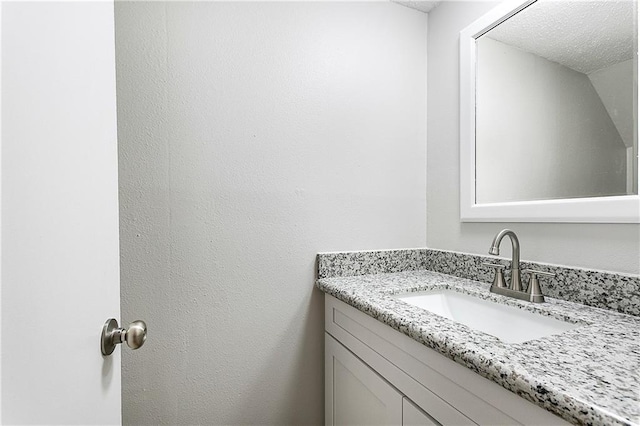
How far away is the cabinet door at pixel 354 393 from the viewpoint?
849 mm

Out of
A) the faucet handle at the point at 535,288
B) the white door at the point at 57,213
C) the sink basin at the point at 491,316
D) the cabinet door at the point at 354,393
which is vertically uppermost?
the white door at the point at 57,213

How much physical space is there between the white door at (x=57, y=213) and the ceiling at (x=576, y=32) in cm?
123

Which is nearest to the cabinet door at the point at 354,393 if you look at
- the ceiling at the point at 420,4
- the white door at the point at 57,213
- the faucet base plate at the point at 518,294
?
the faucet base plate at the point at 518,294

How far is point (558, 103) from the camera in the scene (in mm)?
980

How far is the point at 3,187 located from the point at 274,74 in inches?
41.0

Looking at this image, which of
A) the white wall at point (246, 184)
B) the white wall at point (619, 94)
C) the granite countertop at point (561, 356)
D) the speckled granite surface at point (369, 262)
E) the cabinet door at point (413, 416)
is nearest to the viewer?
the granite countertop at point (561, 356)

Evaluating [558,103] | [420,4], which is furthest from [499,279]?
[420,4]

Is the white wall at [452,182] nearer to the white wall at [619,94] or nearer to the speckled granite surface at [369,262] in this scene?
the speckled granite surface at [369,262]

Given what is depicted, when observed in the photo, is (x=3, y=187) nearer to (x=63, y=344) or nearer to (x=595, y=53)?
(x=63, y=344)

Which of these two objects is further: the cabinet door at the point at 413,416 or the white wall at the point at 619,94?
the white wall at the point at 619,94

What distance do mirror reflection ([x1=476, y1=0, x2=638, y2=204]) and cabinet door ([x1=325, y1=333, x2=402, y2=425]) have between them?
78 centimetres

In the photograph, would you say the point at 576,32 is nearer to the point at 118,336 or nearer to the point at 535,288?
the point at 535,288

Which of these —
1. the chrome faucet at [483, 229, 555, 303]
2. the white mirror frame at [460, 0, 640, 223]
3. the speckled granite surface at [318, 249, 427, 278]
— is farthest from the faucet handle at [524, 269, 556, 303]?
the speckled granite surface at [318, 249, 427, 278]

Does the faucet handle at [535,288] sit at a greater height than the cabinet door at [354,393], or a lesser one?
greater
